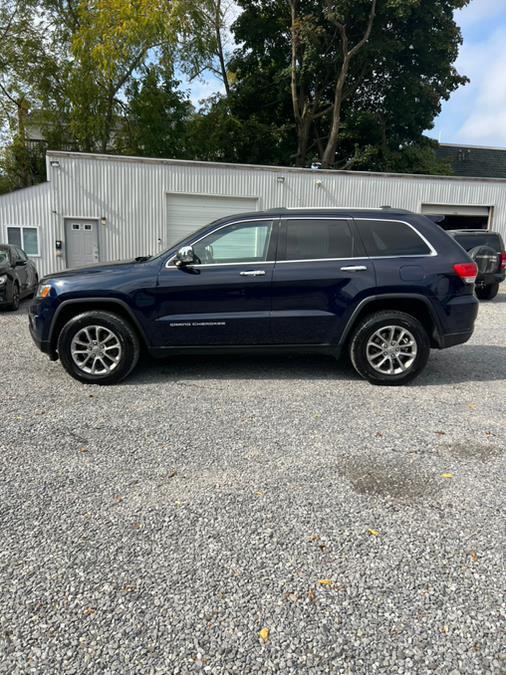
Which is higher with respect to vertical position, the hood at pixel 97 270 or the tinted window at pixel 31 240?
the tinted window at pixel 31 240

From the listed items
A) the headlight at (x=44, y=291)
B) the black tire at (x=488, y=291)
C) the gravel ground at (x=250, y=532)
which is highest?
the headlight at (x=44, y=291)

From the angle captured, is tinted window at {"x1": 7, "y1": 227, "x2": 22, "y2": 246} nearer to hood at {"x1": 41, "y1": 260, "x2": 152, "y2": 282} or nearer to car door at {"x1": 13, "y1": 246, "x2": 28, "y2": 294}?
car door at {"x1": 13, "y1": 246, "x2": 28, "y2": 294}

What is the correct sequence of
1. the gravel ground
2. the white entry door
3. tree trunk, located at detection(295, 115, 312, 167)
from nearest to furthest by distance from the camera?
the gravel ground, the white entry door, tree trunk, located at detection(295, 115, 312, 167)

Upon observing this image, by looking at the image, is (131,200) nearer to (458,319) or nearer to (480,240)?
(480,240)

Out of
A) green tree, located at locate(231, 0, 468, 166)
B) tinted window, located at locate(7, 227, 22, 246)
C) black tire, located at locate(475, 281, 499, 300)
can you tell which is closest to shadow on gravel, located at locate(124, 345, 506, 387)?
black tire, located at locate(475, 281, 499, 300)

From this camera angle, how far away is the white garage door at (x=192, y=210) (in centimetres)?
1513

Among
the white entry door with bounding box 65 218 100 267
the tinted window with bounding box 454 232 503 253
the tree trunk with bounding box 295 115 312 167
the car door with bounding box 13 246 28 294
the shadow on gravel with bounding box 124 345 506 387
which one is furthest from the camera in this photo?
the tree trunk with bounding box 295 115 312 167

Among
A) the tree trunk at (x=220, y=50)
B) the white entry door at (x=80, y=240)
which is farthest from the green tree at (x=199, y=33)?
the white entry door at (x=80, y=240)

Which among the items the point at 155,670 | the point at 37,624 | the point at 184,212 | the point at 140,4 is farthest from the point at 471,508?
the point at 140,4

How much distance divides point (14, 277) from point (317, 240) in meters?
7.68

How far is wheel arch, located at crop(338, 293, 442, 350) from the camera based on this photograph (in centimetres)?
523

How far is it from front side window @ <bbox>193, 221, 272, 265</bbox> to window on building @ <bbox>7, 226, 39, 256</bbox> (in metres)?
11.6

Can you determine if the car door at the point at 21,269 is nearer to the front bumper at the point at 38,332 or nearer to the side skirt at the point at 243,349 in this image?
the front bumper at the point at 38,332

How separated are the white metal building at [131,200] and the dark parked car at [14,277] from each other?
2.88 m
